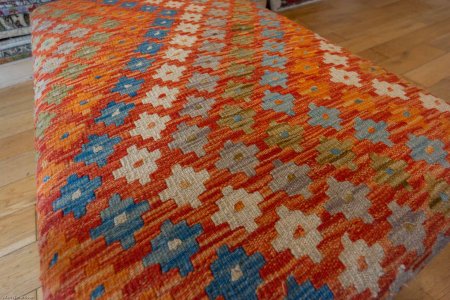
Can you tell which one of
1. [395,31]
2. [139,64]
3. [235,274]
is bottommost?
[395,31]

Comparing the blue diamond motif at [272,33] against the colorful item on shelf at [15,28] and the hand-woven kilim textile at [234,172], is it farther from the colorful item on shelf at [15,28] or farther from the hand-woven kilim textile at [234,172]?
the colorful item on shelf at [15,28]

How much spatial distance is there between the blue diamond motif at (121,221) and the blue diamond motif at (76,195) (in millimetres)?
37

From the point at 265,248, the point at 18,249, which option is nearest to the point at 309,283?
the point at 265,248

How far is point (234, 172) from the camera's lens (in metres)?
0.48

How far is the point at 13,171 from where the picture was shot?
3.28 ft

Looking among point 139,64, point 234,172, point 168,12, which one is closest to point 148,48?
point 139,64

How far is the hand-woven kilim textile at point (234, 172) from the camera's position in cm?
38

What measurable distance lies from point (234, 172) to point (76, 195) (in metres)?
0.25

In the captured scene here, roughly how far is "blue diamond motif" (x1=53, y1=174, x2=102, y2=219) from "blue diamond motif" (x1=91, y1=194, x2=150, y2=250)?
0.12 ft

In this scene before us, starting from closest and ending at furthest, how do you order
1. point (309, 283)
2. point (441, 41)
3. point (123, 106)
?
point (309, 283)
point (123, 106)
point (441, 41)

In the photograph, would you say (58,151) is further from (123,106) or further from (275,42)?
(275,42)

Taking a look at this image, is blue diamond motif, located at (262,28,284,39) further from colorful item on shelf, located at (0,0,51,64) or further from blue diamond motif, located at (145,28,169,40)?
colorful item on shelf, located at (0,0,51,64)

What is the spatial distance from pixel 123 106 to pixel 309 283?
48 centimetres

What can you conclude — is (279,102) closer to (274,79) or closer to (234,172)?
(274,79)
